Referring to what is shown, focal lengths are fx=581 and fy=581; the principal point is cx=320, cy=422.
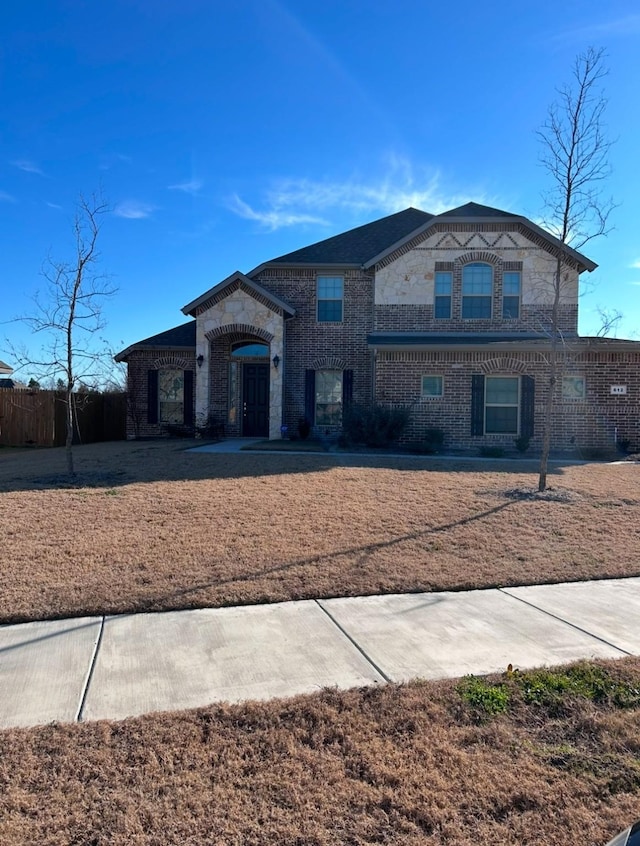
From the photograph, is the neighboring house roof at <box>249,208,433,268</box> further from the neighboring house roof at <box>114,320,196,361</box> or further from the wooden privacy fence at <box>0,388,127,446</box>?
the wooden privacy fence at <box>0,388,127,446</box>

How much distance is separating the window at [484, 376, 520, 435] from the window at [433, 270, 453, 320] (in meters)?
2.63

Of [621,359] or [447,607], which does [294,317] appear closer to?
[621,359]

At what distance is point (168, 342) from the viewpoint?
65.1ft

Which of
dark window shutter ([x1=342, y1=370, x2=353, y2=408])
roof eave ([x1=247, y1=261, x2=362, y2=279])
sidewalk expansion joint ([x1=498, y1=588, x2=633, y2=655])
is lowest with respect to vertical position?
sidewalk expansion joint ([x1=498, y1=588, x2=633, y2=655])

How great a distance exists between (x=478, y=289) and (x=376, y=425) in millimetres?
5825

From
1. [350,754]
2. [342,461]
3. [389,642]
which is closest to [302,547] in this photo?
[389,642]

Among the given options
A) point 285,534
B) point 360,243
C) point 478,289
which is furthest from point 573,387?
point 285,534

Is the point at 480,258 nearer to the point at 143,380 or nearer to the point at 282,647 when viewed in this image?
the point at 143,380

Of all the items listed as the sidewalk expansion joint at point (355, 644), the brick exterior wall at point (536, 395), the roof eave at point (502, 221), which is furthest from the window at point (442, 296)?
the sidewalk expansion joint at point (355, 644)

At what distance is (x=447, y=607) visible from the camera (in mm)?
5062

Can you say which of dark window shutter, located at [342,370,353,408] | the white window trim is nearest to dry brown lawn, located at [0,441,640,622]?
the white window trim

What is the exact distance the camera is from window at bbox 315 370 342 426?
18.8 m

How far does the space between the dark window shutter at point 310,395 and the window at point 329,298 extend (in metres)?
1.81

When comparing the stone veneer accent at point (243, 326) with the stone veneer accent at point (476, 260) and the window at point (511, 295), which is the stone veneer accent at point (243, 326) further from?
the window at point (511, 295)
